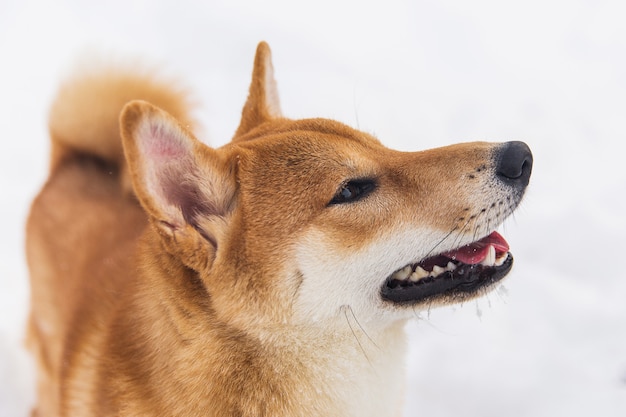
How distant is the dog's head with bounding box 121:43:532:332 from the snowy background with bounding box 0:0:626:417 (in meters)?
1.33

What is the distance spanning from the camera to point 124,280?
8.81 feet

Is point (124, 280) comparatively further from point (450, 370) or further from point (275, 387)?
point (450, 370)

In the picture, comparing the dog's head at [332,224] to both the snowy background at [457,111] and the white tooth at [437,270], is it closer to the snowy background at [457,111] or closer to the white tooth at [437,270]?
the white tooth at [437,270]

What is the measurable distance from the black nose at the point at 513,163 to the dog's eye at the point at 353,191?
16.5 inches

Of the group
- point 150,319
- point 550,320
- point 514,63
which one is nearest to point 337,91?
point 514,63

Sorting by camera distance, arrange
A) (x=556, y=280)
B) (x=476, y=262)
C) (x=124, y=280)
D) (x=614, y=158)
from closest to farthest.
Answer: (x=476, y=262), (x=124, y=280), (x=556, y=280), (x=614, y=158)

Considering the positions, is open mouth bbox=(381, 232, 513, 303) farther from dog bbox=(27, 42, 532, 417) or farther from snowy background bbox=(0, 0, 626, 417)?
snowy background bbox=(0, 0, 626, 417)

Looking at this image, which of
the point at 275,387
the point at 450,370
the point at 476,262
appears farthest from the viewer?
the point at 450,370

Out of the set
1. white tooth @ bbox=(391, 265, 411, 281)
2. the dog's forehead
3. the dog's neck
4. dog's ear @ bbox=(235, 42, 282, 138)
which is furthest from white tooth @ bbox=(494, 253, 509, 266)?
dog's ear @ bbox=(235, 42, 282, 138)

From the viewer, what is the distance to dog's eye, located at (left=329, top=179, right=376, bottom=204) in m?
2.18

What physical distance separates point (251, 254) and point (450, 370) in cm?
174

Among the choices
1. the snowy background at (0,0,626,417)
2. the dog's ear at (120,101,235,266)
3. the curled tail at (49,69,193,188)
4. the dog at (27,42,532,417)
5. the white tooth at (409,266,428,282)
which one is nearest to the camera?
the dog's ear at (120,101,235,266)

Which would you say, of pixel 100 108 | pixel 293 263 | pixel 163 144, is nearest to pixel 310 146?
pixel 293 263

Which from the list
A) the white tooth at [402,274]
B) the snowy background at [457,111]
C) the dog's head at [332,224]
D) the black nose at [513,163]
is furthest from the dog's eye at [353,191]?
the snowy background at [457,111]
